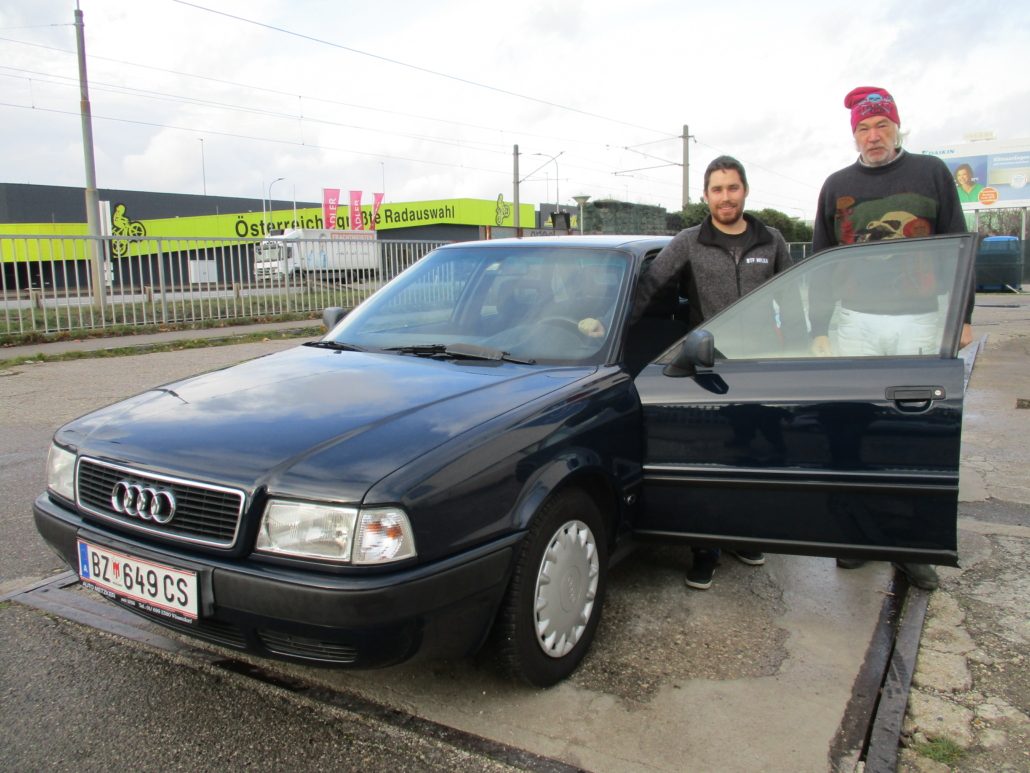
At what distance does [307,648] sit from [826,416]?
183 centimetres

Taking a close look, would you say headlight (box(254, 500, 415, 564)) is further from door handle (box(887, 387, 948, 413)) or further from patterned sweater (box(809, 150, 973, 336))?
patterned sweater (box(809, 150, 973, 336))

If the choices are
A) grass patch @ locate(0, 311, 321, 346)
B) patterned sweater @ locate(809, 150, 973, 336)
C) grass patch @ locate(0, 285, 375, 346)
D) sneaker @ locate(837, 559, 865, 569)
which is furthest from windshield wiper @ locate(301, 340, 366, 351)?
grass patch @ locate(0, 311, 321, 346)

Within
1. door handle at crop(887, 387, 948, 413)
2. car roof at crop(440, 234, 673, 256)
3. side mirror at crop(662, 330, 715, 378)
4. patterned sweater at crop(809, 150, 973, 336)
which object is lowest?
door handle at crop(887, 387, 948, 413)

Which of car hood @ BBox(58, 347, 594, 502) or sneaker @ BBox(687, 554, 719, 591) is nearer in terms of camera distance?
car hood @ BBox(58, 347, 594, 502)

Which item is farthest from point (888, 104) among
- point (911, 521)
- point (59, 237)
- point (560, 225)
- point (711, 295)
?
point (560, 225)

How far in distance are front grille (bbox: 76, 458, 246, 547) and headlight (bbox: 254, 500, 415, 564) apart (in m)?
0.11

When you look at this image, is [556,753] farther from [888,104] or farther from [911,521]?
[888,104]

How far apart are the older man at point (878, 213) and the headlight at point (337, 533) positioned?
1.74m

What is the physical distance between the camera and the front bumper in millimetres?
1993

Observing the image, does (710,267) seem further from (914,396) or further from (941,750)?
(941,750)

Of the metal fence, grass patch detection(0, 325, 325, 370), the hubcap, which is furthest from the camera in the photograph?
the metal fence

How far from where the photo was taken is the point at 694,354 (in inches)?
111

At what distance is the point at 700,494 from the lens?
2.90 m

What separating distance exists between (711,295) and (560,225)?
15.4m
